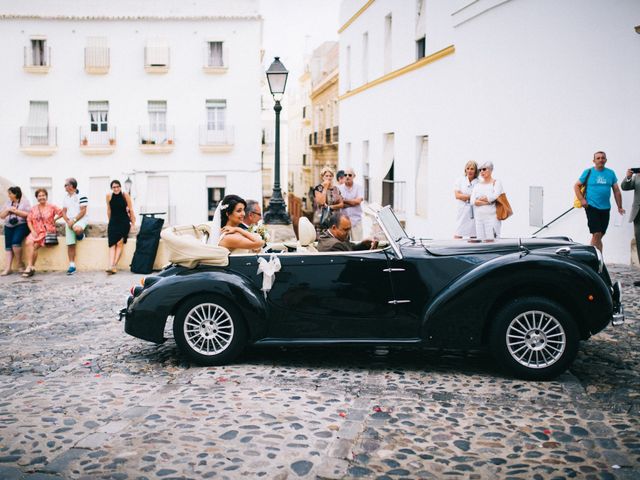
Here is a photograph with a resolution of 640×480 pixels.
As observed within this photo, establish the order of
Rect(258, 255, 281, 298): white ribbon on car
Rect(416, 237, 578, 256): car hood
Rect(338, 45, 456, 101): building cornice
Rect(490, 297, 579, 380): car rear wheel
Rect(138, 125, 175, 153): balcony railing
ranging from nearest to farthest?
Rect(490, 297, 579, 380): car rear wheel
Rect(416, 237, 578, 256): car hood
Rect(258, 255, 281, 298): white ribbon on car
Rect(338, 45, 456, 101): building cornice
Rect(138, 125, 175, 153): balcony railing

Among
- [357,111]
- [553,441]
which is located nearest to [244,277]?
[553,441]

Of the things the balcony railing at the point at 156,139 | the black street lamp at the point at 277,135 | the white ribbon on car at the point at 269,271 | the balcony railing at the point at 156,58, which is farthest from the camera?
the balcony railing at the point at 156,139

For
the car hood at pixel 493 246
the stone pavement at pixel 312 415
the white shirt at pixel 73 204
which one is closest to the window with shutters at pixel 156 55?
the white shirt at pixel 73 204

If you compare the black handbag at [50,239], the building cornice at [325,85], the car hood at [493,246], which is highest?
the building cornice at [325,85]

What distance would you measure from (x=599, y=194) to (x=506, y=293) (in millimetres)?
5395

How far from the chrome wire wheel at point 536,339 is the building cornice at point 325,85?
3553 centimetres

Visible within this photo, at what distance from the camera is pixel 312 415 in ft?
17.5

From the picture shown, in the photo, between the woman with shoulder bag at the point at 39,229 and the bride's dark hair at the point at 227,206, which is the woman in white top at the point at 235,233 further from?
the woman with shoulder bag at the point at 39,229

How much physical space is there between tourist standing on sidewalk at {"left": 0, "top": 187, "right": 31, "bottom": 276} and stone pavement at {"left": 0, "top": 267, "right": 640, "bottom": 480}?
5800mm

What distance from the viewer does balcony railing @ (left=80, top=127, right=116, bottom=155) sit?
34125 mm

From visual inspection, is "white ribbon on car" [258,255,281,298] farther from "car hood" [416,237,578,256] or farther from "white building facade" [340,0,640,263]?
"white building facade" [340,0,640,263]

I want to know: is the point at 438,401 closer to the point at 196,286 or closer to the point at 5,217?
the point at 196,286

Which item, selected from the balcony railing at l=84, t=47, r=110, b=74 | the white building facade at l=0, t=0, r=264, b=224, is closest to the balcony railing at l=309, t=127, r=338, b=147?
the white building facade at l=0, t=0, r=264, b=224

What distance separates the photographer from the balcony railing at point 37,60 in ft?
112
